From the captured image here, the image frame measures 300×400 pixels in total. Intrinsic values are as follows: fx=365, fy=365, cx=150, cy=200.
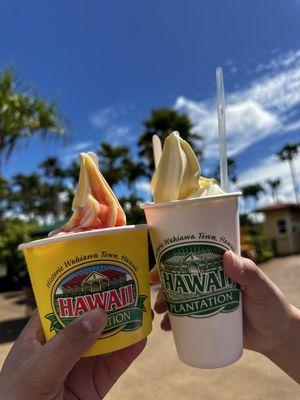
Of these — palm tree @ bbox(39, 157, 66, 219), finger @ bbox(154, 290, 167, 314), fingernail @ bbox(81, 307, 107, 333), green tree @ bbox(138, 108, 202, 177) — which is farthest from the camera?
palm tree @ bbox(39, 157, 66, 219)

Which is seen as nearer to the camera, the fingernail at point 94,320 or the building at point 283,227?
the fingernail at point 94,320

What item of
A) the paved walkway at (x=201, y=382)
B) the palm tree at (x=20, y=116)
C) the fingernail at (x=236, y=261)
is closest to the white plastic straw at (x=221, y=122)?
the fingernail at (x=236, y=261)

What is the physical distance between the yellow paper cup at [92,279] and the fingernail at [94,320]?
54 mm

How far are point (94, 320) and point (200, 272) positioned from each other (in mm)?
426

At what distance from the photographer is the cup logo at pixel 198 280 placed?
4.51 feet

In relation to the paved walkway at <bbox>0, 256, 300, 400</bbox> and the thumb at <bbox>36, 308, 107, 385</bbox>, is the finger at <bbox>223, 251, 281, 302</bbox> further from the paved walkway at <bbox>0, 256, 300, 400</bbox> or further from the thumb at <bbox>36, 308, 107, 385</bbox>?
the paved walkway at <bbox>0, 256, 300, 400</bbox>

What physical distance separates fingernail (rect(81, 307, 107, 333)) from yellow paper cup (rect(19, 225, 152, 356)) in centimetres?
5

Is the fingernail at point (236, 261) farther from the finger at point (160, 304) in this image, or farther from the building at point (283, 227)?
the building at point (283, 227)

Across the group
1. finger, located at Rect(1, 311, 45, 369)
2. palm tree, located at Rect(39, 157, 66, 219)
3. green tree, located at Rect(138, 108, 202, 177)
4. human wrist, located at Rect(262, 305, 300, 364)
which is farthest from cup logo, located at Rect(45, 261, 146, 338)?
palm tree, located at Rect(39, 157, 66, 219)

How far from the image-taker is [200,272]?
1.38 meters

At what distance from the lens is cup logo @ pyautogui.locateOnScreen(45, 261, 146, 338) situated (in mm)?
1288

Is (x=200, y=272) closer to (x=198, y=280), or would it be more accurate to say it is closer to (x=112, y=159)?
(x=198, y=280)

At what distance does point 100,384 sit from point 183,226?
88cm

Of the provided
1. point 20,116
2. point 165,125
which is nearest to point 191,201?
point 20,116
